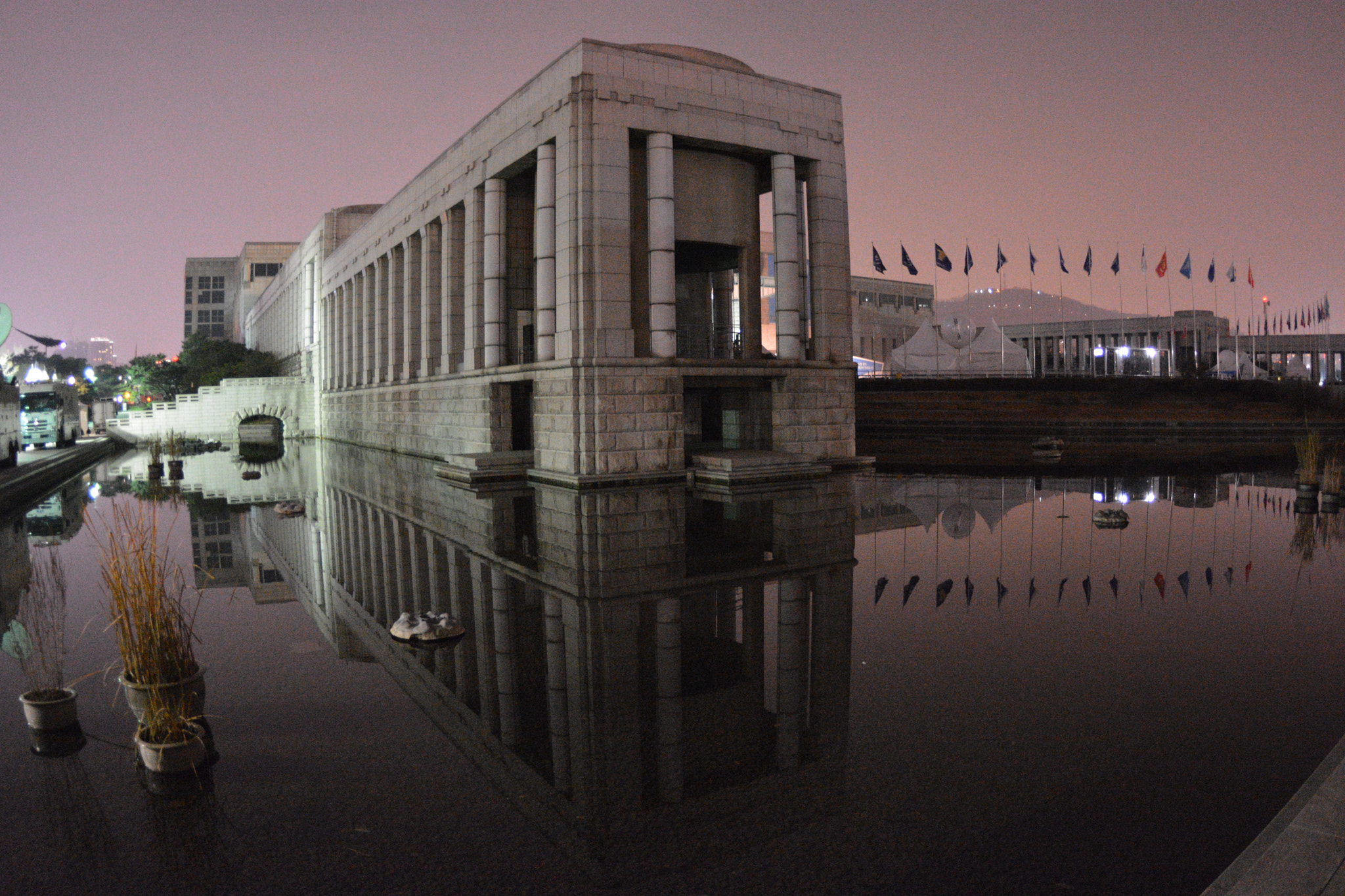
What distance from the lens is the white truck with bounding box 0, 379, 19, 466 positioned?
31.2m

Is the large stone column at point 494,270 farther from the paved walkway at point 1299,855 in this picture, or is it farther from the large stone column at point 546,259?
the paved walkway at point 1299,855

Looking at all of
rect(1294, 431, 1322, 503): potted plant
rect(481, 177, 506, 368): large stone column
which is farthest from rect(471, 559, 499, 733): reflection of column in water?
rect(481, 177, 506, 368): large stone column

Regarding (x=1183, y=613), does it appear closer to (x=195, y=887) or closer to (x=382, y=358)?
(x=195, y=887)

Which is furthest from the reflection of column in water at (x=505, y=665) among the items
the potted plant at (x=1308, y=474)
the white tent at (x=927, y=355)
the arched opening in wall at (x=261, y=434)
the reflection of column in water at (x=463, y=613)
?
the white tent at (x=927, y=355)

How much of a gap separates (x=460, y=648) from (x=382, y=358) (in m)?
47.6

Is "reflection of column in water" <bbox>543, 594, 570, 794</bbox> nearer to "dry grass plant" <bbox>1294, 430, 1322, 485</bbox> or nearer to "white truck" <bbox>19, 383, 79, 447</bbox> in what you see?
"dry grass plant" <bbox>1294, 430, 1322, 485</bbox>

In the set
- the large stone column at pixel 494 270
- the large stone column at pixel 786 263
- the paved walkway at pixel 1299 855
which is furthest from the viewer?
the large stone column at pixel 494 270

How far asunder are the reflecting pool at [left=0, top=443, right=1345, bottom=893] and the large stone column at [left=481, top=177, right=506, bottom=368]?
1941 centimetres

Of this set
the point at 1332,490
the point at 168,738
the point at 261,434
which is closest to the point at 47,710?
the point at 168,738

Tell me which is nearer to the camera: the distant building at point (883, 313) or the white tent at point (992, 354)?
the white tent at point (992, 354)

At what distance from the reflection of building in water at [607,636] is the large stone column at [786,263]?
10.8m

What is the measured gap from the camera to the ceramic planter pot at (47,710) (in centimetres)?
682

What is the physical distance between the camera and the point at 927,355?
76.1 m

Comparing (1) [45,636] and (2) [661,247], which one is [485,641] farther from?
(2) [661,247]
